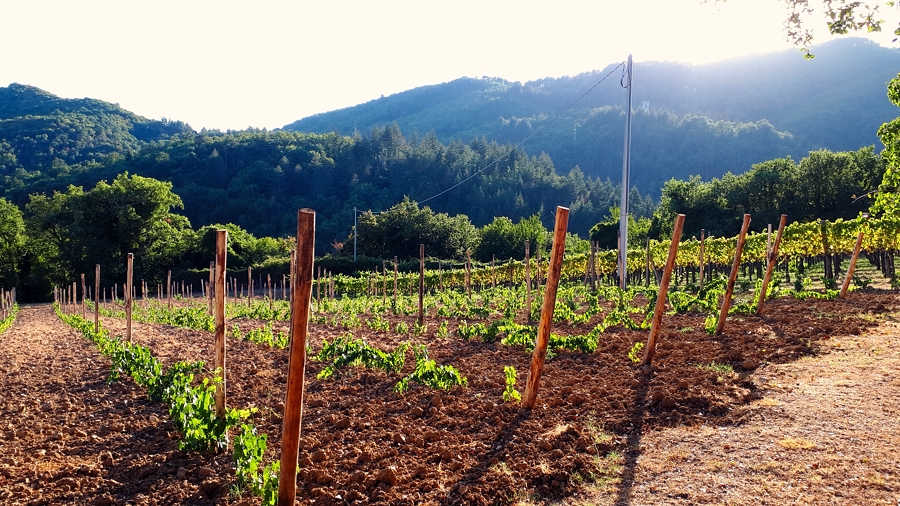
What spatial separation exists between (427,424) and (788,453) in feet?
10.3

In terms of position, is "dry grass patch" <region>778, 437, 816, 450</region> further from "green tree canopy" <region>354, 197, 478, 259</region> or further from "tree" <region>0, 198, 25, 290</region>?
"tree" <region>0, 198, 25, 290</region>

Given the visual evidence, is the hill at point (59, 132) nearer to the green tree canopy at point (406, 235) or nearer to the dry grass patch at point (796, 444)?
the green tree canopy at point (406, 235)

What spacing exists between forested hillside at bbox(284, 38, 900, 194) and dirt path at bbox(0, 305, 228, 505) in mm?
85854

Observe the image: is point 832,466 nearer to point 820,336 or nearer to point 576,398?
point 576,398

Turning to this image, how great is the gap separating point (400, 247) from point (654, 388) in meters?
48.8

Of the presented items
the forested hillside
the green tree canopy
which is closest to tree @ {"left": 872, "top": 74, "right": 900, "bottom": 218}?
the green tree canopy

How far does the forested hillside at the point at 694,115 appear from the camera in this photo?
9400 cm

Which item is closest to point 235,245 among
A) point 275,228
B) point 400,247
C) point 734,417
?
point 400,247

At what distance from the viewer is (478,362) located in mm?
8695

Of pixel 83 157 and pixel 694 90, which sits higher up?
pixel 694 90

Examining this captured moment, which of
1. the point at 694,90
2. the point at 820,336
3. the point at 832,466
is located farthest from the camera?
the point at 694,90

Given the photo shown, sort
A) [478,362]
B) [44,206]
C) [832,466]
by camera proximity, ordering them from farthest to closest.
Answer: [44,206]
[478,362]
[832,466]

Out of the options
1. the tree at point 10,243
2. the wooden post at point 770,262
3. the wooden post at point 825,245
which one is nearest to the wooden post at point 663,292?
the wooden post at point 770,262

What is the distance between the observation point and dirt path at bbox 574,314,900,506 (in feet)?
14.0
